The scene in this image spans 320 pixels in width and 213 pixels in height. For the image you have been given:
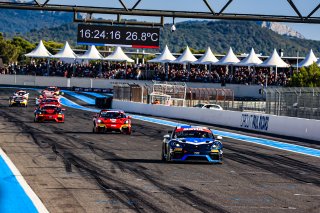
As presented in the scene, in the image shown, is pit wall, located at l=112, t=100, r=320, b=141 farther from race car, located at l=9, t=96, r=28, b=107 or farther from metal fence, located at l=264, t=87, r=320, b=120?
race car, located at l=9, t=96, r=28, b=107

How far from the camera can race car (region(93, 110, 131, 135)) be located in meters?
35.3

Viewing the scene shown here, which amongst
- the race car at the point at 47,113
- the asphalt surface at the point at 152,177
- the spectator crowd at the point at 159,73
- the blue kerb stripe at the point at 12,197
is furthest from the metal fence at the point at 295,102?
the spectator crowd at the point at 159,73

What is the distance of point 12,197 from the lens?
14.6m

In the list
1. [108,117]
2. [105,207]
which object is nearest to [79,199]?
[105,207]

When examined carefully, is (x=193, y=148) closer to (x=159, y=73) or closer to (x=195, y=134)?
(x=195, y=134)

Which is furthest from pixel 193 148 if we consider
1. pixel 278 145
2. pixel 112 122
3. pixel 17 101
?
pixel 17 101

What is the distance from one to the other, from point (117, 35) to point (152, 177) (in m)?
18.4

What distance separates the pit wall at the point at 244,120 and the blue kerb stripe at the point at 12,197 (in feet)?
65.1

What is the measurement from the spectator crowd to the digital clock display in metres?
41.3

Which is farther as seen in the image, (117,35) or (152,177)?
(117,35)

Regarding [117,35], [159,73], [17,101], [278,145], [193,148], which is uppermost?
[117,35]

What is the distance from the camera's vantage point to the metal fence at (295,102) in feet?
117

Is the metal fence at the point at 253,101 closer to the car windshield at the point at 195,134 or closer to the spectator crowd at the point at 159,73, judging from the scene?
the car windshield at the point at 195,134

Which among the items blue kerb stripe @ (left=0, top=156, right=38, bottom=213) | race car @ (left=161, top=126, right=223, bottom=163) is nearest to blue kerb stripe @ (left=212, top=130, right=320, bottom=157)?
race car @ (left=161, top=126, right=223, bottom=163)
